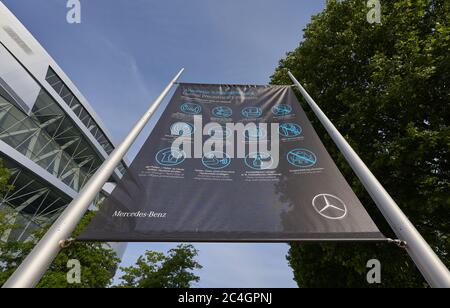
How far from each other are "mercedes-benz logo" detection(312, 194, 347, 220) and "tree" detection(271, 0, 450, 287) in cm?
652

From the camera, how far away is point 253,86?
6.96 metres

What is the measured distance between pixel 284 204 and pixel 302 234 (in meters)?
0.55

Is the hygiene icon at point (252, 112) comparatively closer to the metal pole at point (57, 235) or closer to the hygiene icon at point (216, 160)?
the hygiene icon at point (216, 160)

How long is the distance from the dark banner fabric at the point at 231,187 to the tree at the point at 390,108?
Result: 614 cm

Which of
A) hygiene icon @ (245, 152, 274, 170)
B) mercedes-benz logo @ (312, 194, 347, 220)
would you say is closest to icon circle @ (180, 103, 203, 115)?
hygiene icon @ (245, 152, 274, 170)

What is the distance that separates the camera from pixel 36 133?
35.3m

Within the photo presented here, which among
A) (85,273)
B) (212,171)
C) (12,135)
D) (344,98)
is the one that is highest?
(12,135)

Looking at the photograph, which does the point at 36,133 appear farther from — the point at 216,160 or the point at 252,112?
the point at 216,160

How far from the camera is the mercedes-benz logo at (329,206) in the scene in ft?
13.3

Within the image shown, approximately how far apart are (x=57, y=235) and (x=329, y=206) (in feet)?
9.85

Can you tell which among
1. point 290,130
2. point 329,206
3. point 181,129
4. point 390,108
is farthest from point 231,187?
point 390,108

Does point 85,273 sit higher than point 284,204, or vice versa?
point 85,273
